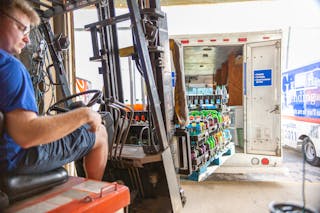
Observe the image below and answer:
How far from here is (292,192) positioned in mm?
4613

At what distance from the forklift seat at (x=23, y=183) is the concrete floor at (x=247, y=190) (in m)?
2.88

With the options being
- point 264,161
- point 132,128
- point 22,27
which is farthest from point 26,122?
point 264,161

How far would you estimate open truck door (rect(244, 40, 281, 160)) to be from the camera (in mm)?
5344

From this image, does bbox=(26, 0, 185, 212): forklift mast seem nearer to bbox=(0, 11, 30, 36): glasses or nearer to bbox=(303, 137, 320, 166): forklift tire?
bbox=(0, 11, 30, 36): glasses

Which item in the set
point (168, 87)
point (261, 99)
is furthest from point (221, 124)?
point (168, 87)

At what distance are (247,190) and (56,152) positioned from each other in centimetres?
408

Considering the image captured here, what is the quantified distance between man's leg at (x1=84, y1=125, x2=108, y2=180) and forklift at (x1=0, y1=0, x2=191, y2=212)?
0.51 feet

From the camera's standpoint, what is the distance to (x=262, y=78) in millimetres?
5504

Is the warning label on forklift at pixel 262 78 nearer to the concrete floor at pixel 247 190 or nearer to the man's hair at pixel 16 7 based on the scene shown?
the concrete floor at pixel 247 190

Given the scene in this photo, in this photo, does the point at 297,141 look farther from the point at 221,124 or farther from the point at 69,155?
the point at 69,155

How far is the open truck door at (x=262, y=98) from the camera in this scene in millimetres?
5344

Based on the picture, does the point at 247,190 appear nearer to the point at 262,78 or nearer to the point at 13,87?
the point at 262,78

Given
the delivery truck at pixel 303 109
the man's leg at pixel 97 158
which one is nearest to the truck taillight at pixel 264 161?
the delivery truck at pixel 303 109

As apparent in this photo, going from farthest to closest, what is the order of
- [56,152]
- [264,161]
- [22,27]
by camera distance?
[264,161], [56,152], [22,27]
